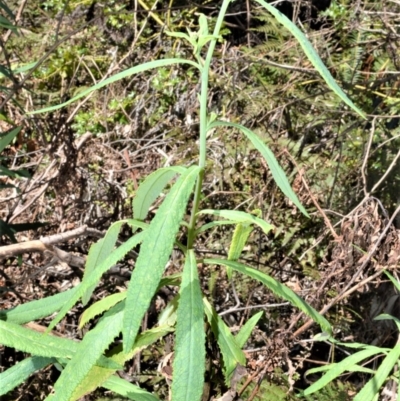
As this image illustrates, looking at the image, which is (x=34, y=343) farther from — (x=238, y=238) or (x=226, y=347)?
(x=238, y=238)

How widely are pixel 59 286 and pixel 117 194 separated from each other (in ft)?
1.58

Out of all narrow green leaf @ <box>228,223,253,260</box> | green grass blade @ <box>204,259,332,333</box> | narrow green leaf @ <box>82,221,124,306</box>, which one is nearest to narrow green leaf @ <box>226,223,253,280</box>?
narrow green leaf @ <box>228,223,253,260</box>

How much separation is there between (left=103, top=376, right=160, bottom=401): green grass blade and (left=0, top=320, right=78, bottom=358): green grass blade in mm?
200

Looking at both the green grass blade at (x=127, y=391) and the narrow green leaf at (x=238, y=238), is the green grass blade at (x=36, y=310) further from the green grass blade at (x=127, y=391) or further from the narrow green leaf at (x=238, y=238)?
the narrow green leaf at (x=238, y=238)

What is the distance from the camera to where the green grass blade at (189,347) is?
1.21 m

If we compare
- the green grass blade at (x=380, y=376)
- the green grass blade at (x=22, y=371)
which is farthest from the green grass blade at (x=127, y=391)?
the green grass blade at (x=380, y=376)

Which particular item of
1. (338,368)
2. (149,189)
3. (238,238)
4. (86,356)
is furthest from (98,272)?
(338,368)

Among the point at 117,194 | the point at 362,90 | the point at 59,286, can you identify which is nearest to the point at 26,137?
the point at 117,194

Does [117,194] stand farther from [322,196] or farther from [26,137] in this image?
[322,196]

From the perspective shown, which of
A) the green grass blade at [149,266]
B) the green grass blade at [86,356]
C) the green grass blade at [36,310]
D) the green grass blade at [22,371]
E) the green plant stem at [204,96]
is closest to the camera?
the green grass blade at [149,266]

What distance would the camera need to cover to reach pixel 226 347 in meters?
1.47

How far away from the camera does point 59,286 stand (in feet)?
8.81

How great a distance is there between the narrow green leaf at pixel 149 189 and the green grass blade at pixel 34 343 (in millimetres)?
390

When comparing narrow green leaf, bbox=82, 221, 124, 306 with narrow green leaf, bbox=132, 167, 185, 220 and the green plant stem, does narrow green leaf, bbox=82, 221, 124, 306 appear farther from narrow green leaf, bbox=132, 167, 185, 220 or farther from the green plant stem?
the green plant stem
